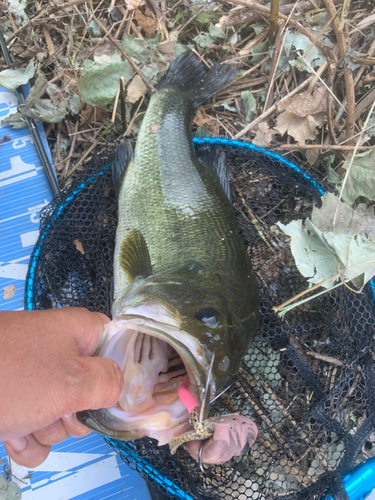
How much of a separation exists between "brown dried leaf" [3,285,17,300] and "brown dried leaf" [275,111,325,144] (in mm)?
2497

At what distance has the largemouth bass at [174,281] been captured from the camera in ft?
5.01

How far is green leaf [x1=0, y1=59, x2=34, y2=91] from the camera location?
2.91 m

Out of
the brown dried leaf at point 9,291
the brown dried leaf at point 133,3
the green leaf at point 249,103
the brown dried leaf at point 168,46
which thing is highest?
the brown dried leaf at point 133,3

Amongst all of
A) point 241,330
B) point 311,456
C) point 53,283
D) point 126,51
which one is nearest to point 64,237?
point 53,283

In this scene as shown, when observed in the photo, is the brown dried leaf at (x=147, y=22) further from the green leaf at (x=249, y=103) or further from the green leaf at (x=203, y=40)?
the green leaf at (x=249, y=103)

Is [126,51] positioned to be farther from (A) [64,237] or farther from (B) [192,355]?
(B) [192,355]

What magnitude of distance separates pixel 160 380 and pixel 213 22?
3.04m

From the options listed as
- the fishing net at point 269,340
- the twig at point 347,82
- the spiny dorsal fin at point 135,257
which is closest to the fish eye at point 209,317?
the spiny dorsal fin at point 135,257

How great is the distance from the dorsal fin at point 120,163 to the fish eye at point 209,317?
4.29ft

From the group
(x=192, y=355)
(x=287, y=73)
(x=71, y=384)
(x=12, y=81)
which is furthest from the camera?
(x=287, y=73)

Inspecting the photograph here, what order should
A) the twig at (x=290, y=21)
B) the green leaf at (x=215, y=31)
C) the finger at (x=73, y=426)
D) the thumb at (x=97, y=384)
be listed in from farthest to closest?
1. the green leaf at (x=215, y=31)
2. the twig at (x=290, y=21)
3. the finger at (x=73, y=426)
4. the thumb at (x=97, y=384)

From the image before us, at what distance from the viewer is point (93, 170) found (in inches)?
103

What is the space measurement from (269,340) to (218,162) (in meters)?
1.33

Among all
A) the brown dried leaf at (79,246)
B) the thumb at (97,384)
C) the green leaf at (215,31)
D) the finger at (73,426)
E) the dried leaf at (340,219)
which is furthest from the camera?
the green leaf at (215,31)
